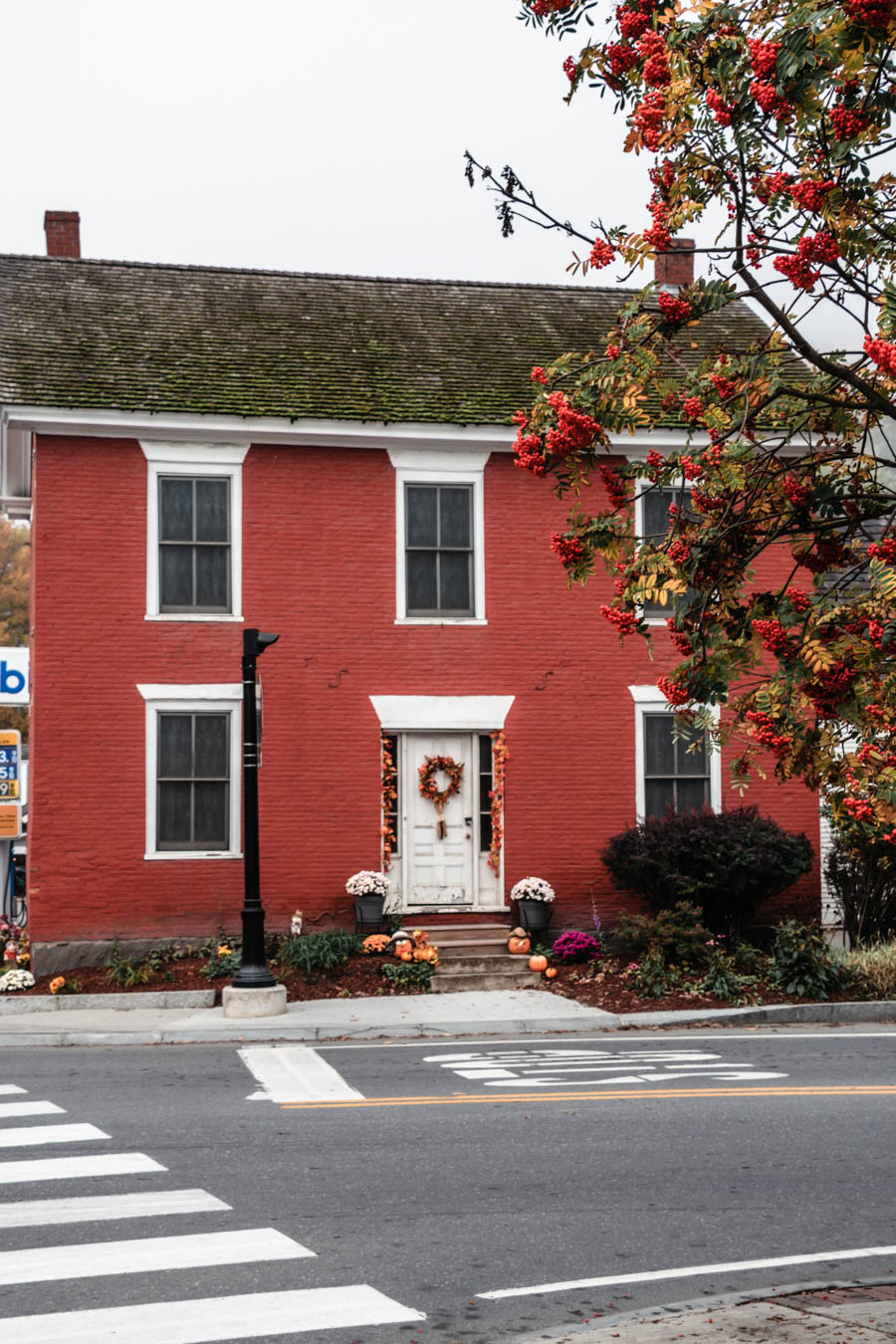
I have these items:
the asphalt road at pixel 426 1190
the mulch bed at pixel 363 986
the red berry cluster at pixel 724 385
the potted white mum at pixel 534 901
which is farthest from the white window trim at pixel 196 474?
the red berry cluster at pixel 724 385

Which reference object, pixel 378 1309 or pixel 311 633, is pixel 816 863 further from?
pixel 378 1309

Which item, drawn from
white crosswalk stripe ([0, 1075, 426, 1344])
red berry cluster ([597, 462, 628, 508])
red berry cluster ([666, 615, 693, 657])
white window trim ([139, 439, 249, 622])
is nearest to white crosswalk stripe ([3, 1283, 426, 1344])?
white crosswalk stripe ([0, 1075, 426, 1344])

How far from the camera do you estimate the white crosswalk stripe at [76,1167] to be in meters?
8.49

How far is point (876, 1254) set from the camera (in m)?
7.10

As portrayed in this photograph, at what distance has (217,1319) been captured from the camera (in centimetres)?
603

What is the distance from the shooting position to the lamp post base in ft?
49.8

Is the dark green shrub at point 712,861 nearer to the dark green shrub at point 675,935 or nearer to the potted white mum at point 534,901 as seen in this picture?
the dark green shrub at point 675,935

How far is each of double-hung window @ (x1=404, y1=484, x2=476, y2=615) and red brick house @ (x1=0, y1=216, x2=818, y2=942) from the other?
1.3 inches

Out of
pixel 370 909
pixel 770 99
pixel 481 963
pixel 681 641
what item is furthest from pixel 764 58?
pixel 370 909

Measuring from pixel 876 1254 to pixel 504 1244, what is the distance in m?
1.68

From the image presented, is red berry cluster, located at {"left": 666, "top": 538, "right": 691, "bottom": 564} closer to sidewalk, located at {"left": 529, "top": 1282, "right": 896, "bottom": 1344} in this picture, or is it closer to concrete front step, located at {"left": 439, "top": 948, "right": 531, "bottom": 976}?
sidewalk, located at {"left": 529, "top": 1282, "right": 896, "bottom": 1344}

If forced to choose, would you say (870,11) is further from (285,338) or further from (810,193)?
(285,338)

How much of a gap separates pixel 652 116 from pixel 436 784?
13420 millimetres

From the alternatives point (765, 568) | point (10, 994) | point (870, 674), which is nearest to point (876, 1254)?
point (870, 674)
